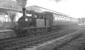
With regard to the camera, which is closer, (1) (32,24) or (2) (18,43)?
(2) (18,43)

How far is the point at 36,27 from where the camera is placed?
1383 centimetres

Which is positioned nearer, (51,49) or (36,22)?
(51,49)

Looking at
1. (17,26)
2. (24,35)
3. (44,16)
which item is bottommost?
(24,35)

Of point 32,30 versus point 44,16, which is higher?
point 44,16

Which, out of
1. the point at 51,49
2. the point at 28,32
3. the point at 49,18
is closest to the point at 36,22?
the point at 28,32

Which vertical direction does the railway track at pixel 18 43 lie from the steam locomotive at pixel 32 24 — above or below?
below

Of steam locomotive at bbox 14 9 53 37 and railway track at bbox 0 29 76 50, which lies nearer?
railway track at bbox 0 29 76 50

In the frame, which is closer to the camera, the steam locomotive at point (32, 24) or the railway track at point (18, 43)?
the railway track at point (18, 43)

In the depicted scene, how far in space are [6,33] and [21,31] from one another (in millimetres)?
2437

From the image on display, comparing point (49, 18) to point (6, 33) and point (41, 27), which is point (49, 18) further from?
point (6, 33)

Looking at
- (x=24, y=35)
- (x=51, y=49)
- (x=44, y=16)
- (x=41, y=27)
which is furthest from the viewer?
(x=44, y=16)

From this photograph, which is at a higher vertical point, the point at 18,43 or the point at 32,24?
the point at 32,24

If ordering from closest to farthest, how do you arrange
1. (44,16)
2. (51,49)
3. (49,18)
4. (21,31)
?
(51,49)
(21,31)
(44,16)
(49,18)

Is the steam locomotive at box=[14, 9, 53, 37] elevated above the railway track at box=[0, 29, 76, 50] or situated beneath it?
elevated above
